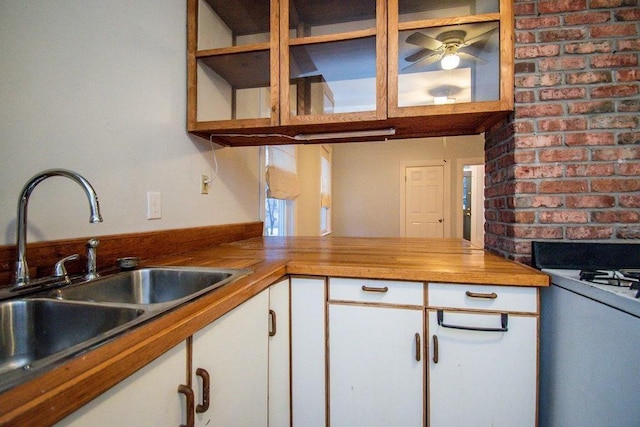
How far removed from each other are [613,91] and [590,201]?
1.42 feet

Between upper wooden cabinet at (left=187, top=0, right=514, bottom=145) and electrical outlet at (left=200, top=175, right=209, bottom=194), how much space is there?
24 centimetres

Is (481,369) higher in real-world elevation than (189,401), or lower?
lower

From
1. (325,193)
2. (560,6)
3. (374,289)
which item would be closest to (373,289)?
(374,289)

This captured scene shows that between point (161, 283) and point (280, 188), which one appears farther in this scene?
point (280, 188)

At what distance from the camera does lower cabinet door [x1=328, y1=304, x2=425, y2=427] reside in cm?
109

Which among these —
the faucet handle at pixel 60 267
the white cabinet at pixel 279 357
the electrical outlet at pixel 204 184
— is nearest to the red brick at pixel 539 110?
the white cabinet at pixel 279 357

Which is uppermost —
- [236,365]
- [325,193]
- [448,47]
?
[448,47]

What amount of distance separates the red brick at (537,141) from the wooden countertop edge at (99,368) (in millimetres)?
1284

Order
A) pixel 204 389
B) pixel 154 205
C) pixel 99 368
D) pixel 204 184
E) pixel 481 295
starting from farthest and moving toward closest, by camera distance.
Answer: pixel 204 184, pixel 154 205, pixel 481 295, pixel 204 389, pixel 99 368

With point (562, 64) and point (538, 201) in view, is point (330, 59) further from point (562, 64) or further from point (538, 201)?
point (538, 201)

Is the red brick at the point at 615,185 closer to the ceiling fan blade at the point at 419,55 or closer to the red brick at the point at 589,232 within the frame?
the red brick at the point at 589,232

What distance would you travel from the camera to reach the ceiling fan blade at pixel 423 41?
131 cm

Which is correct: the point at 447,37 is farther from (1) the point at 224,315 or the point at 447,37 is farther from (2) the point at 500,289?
(1) the point at 224,315

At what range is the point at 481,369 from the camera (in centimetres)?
105
